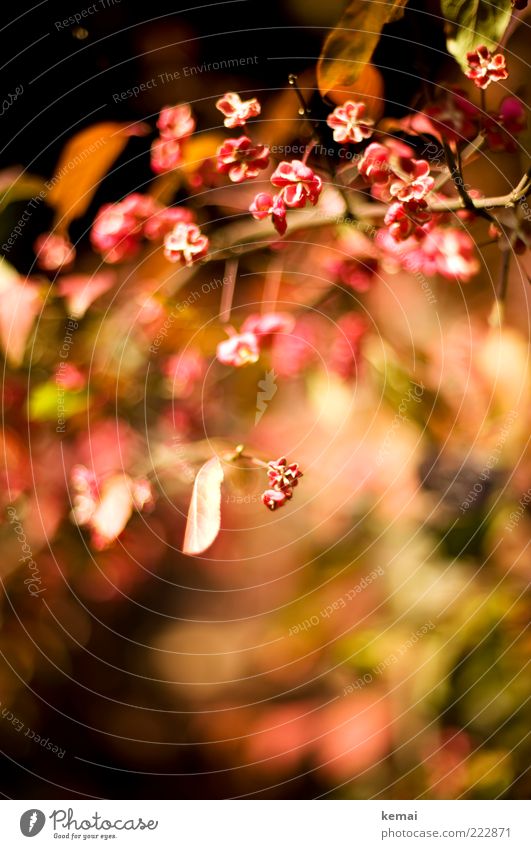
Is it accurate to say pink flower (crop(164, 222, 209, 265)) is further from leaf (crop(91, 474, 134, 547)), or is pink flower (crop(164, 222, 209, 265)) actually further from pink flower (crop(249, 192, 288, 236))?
leaf (crop(91, 474, 134, 547))

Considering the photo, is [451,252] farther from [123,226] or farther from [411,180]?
[123,226]

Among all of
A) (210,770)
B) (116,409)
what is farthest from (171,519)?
(210,770)

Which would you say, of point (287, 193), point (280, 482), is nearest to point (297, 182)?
point (287, 193)

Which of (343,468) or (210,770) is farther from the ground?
(343,468)

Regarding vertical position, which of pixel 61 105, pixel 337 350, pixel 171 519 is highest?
pixel 61 105

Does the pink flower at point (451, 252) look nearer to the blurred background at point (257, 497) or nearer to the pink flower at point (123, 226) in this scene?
the blurred background at point (257, 497)

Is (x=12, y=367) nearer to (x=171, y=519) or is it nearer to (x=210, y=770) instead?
(x=171, y=519)
